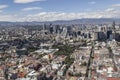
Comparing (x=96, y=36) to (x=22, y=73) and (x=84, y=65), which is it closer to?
(x=84, y=65)

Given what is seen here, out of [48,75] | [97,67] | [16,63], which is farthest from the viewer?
[16,63]

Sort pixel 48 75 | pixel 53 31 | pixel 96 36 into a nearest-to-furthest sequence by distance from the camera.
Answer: pixel 48 75
pixel 96 36
pixel 53 31

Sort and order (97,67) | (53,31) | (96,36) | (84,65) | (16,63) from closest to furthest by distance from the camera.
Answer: (97,67) < (84,65) < (16,63) < (96,36) < (53,31)

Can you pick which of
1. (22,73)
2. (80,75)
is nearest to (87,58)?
(80,75)

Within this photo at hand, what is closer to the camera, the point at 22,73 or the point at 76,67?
the point at 22,73

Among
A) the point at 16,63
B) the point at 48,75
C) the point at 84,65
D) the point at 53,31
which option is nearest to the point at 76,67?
the point at 84,65

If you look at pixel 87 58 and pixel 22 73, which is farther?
pixel 87 58

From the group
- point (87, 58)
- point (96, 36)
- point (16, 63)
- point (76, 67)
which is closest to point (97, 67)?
point (76, 67)

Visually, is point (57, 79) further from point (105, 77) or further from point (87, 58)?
point (87, 58)

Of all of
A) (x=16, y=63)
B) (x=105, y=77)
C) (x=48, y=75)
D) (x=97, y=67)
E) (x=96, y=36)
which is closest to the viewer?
(x=105, y=77)
